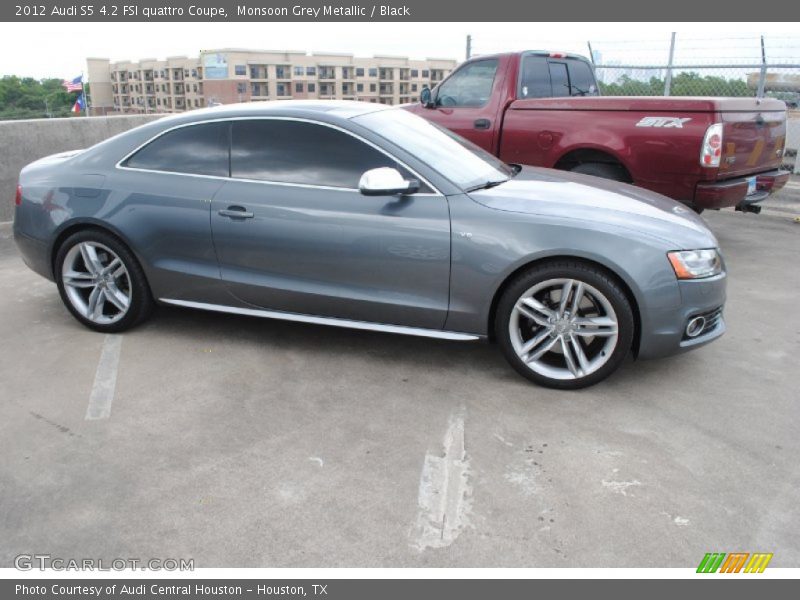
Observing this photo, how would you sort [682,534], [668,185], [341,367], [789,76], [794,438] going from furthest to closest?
[789,76]
[668,185]
[341,367]
[794,438]
[682,534]

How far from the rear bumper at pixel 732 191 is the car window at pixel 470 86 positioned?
2657 millimetres

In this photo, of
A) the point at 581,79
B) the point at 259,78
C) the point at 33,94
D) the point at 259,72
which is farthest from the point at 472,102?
the point at 259,78

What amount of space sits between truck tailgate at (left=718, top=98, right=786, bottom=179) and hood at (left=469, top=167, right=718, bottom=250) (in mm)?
1945

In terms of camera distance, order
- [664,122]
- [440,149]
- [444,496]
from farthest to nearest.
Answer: [664,122] < [440,149] < [444,496]

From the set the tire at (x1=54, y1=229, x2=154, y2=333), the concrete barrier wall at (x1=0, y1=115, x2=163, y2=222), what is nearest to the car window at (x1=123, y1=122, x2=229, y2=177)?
the tire at (x1=54, y1=229, x2=154, y2=333)

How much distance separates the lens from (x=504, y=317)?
12.8 ft

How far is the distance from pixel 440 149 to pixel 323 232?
3.26ft

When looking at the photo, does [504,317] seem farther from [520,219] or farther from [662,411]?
[662,411]

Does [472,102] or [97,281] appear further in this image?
[472,102]

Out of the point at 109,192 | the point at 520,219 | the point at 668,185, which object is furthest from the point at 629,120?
the point at 109,192

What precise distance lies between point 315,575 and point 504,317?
6.20 feet

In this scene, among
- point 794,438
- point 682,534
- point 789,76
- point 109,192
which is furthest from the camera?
point 789,76

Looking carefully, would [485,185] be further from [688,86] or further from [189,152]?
[688,86]

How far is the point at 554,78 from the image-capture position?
26.2ft
